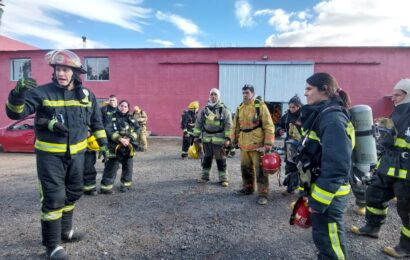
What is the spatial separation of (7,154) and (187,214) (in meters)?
8.94

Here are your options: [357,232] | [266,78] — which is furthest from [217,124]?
[266,78]

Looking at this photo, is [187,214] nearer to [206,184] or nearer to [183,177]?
[206,184]

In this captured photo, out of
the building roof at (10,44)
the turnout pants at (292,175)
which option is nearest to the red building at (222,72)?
the building roof at (10,44)

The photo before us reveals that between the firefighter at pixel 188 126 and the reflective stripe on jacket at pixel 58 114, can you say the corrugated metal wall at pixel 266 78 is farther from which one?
the reflective stripe on jacket at pixel 58 114

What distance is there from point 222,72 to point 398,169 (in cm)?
1292

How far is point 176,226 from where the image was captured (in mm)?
3791

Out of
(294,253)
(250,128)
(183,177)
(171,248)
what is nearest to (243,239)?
(294,253)

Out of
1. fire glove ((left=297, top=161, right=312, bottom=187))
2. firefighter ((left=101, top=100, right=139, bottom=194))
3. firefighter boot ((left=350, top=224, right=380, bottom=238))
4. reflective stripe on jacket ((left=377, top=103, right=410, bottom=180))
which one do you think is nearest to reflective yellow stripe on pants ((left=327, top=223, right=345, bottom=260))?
fire glove ((left=297, top=161, right=312, bottom=187))

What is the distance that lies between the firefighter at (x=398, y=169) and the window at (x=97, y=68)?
1589 cm

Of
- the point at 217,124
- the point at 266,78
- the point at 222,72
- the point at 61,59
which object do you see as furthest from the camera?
the point at 222,72

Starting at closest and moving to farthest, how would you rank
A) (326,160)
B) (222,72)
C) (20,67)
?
(326,160) < (222,72) < (20,67)

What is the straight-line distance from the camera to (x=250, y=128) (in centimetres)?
479

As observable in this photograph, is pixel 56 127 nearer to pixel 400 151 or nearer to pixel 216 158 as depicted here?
pixel 216 158

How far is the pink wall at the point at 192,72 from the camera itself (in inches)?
558
